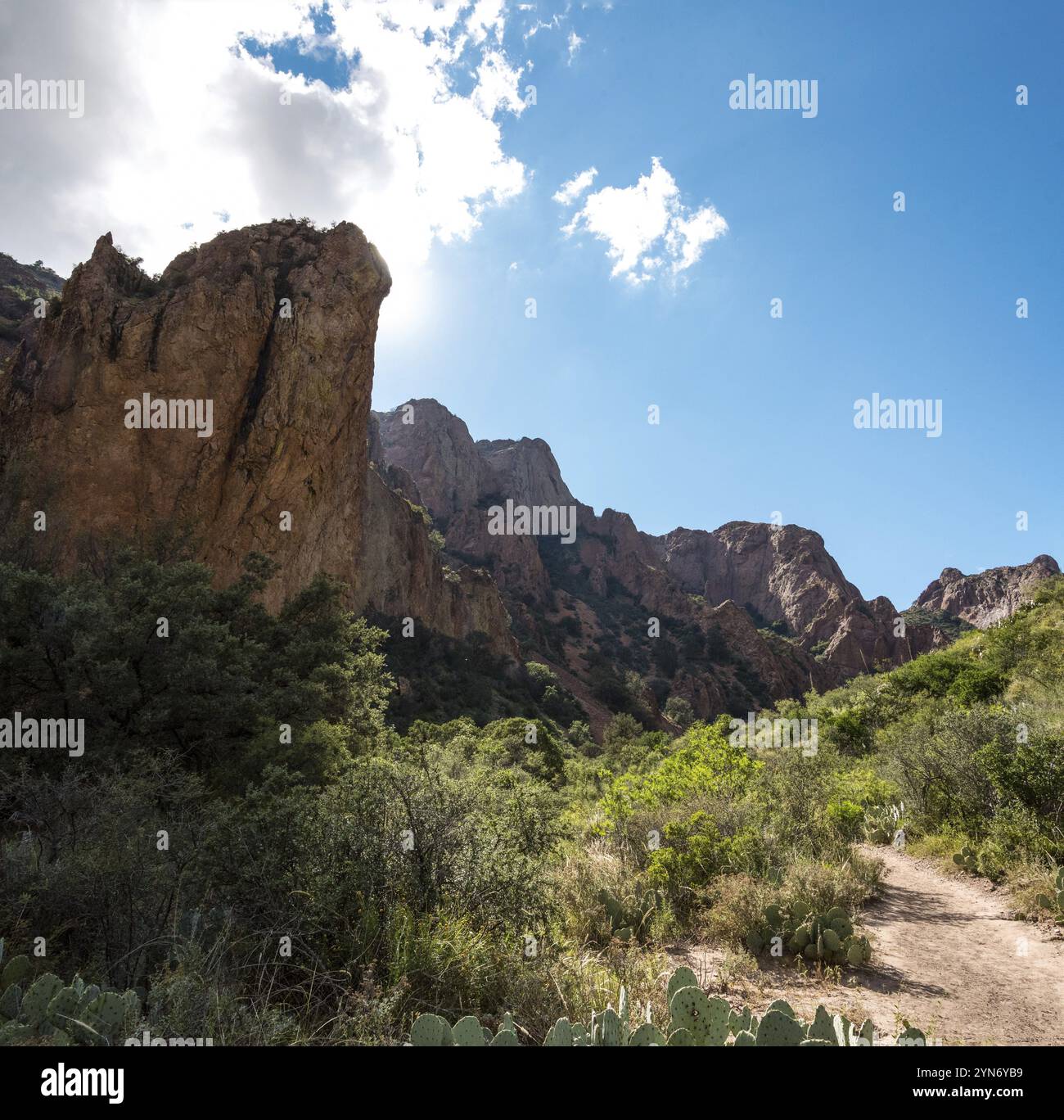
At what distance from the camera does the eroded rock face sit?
8438 cm

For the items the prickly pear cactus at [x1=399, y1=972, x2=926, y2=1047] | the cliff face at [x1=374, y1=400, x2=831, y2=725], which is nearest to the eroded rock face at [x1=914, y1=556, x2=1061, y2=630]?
the cliff face at [x1=374, y1=400, x2=831, y2=725]

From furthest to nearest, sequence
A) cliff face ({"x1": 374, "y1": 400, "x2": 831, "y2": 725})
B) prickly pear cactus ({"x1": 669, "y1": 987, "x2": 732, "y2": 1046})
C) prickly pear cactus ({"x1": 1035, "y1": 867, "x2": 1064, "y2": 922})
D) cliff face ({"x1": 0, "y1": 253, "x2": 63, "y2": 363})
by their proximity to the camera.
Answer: cliff face ({"x1": 374, "y1": 400, "x2": 831, "y2": 725})
cliff face ({"x1": 0, "y1": 253, "x2": 63, "y2": 363})
prickly pear cactus ({"x1": 1035, "y1": 867, "x2": 1064, "y2": 922})
prickly pear cactus ({"x1": 669, "y1": 987, "x2": 732, "y2": 1046})

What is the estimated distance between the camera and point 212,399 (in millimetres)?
24094

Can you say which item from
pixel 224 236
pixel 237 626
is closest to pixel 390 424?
pixel 224 236

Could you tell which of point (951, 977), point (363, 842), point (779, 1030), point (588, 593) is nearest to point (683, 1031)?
point (779, 1030)

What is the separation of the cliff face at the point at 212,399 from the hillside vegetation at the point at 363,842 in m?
9.42

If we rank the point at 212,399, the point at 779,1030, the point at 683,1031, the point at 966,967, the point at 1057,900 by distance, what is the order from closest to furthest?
the point at 779,1030 < the point at 683,1031 < the point at 966,967 < the point at 1057,900 < the point at 212,399

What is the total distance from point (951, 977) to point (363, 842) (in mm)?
4997

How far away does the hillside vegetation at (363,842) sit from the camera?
3.73 meters

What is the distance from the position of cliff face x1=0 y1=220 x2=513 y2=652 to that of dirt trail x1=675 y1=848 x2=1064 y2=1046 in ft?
70.9

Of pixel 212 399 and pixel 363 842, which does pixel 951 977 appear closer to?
pixel 363 842

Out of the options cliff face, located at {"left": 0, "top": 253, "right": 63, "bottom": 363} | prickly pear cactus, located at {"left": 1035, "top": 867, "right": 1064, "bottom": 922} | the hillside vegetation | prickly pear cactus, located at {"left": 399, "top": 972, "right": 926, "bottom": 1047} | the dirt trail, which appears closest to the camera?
prickly pear cactus, located at {"left": 399, "top": 972, "right": 926, "bottom": 1047}

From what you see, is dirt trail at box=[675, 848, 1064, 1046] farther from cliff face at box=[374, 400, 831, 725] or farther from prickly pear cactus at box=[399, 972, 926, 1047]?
cliff face at box=[374, 400, 831, 725]
